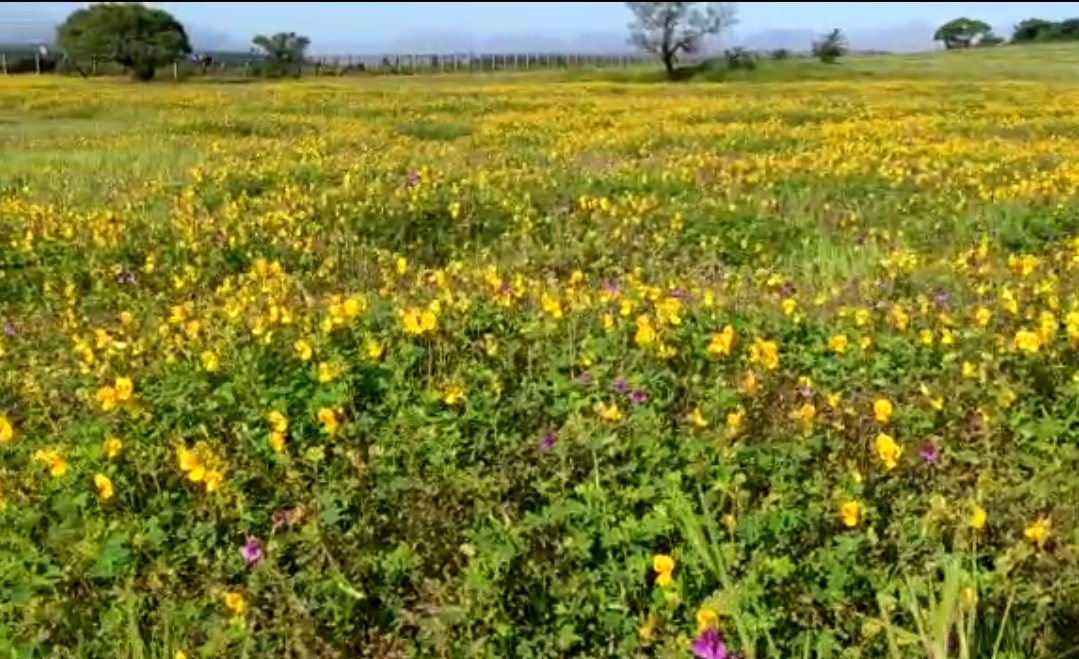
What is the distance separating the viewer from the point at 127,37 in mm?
65188

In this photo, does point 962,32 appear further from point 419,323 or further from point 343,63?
point 419,323

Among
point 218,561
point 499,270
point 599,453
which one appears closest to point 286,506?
point 218,561

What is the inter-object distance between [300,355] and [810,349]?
177cm

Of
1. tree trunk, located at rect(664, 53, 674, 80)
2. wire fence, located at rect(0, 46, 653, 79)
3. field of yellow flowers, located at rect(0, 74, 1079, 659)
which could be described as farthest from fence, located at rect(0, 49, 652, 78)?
field of yellow flowers, located at rect(0, 74, 1079, 659)

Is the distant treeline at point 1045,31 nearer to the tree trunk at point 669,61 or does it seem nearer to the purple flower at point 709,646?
the tree trunk at point 669,61

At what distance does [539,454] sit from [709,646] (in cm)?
123

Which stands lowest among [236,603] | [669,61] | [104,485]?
[236,603]

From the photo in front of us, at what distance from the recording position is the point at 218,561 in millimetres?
3111

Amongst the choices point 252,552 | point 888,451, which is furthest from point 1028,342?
point 252,552

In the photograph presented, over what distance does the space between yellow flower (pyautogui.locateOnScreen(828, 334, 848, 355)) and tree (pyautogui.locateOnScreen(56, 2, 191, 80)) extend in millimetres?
60889

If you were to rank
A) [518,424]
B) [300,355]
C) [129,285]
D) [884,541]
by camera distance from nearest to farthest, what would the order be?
[884,541] < [518,424] < [300,355] < [129,285]

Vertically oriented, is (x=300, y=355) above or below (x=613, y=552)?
above

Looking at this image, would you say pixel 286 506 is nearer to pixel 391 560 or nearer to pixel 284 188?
pixel 391 560

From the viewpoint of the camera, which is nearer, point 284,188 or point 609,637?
point 609,637
